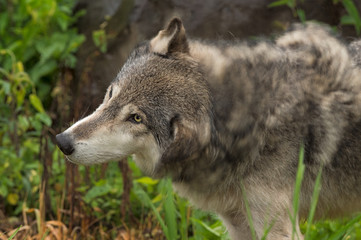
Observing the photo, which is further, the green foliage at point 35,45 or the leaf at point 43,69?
the leaf at point 43,69

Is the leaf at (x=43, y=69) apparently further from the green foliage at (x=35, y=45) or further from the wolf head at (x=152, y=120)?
the wolf head at (x=152, y=120)

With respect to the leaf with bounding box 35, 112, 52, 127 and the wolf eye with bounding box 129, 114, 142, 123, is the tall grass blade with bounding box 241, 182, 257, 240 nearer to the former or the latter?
the wolf eye with bounding box 129, 114, 142, 123

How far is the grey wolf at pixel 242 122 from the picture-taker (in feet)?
10.4

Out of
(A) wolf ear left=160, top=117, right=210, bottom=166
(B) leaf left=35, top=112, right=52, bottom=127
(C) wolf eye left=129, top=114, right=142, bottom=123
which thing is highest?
(C) wolf eye left=129, top=114, right=142, bottom=123

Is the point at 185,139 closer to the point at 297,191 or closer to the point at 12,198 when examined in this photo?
the point at 297,191

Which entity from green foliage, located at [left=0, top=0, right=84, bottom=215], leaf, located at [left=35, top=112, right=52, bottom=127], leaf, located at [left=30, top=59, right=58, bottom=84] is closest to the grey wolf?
leaf, located at [left=35, top=112, right=52, bottom=127]

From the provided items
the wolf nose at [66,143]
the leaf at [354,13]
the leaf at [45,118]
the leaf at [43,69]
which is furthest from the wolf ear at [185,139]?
the leaf at [43,69]

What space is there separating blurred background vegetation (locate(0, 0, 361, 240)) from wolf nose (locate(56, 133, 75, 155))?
0.70 m

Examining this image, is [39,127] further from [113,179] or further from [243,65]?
[243,65]

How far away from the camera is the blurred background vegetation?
15.2 feet

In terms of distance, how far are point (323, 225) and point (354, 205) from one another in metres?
0.85

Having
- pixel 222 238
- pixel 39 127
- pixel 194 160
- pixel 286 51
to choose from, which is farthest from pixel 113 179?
pixel 286 51

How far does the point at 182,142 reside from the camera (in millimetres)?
3148

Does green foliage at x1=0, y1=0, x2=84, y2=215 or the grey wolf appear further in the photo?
green foliage at x1=0, y1=0, x2=84, y2=215
